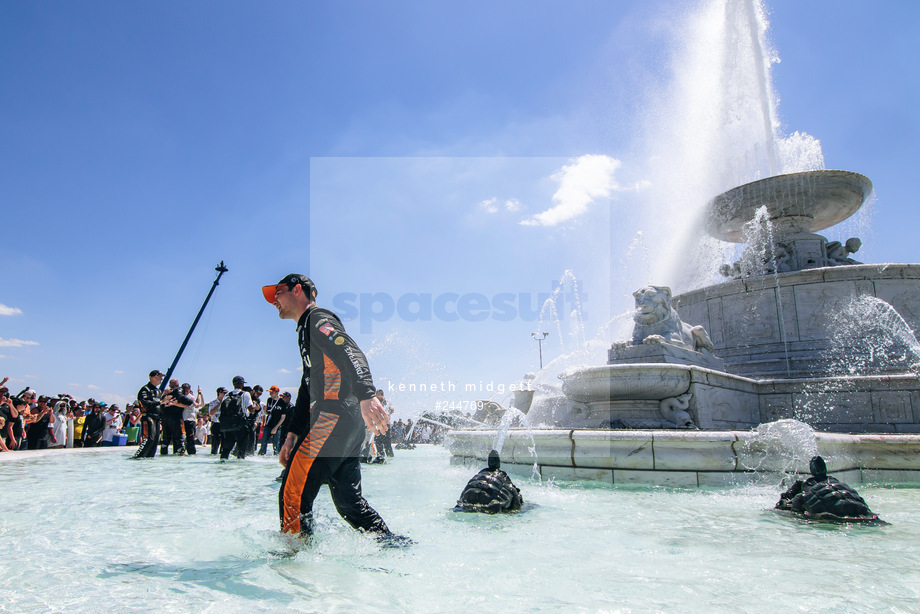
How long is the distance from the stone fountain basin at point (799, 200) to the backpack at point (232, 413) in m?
12.3

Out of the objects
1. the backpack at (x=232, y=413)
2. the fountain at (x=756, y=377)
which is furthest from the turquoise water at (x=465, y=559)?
the backpack at (x=232, y=413)

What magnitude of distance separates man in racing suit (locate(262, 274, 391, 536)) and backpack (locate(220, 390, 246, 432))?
25.4 ft

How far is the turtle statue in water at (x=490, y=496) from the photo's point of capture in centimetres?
430

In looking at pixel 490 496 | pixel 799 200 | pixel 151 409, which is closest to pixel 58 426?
pixel 151 409

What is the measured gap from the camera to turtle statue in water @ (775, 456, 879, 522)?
3.90 m

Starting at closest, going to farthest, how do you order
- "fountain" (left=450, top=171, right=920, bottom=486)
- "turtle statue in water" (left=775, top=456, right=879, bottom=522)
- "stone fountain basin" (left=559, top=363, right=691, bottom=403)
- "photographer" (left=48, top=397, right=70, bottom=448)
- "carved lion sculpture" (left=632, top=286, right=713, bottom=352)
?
"turtle statue in water" (left=775, top=456, right=879, bottom=522) → "fountain" (left=450, top=171, right=920, bottom=486) → "stone fountain basin" (left=559, top=363, right=691, bottom=403) → "carved lion sculpture" (left=632, top=286, right=713, bottom=352) → "photographer" (left=48, top=397, right=70, bottom=448)

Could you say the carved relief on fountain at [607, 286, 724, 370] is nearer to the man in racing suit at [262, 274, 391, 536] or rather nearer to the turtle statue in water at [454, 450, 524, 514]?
the turtle statue in water at [454, 450, 524, 514]

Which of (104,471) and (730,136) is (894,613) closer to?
(104,471)

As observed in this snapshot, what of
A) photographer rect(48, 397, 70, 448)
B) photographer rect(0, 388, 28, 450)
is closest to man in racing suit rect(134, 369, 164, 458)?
photographer rect(0, 388, 28, 450)

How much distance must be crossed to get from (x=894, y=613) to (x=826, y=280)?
35.5 feet

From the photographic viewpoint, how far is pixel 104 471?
772cm

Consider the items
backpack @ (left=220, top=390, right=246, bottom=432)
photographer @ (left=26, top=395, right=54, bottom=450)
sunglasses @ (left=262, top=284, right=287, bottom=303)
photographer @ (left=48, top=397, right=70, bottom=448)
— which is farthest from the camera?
photographer @ (left=48, top=397, right=70, bottom=448)

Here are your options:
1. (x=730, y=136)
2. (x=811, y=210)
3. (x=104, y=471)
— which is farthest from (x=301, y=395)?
(x=730, y=136)

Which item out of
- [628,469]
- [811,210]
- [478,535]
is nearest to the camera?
[478,535]
